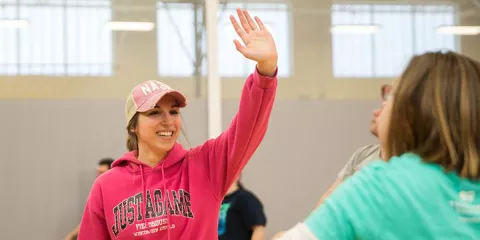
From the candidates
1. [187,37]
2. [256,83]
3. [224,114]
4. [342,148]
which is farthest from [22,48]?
[256,83]

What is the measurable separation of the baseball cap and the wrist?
422mm

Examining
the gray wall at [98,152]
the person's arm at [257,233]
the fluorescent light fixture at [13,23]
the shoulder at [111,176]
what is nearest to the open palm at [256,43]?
the shoulder at [111,176]

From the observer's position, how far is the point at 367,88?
19.1 ft

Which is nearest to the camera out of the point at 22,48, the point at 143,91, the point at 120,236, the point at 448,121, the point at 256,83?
the point at 448,121

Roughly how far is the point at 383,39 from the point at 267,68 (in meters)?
3.87

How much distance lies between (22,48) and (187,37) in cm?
129

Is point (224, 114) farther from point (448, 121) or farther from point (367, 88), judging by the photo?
point (448, 121)

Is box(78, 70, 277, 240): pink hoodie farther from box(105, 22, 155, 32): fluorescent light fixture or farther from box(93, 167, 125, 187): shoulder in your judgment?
box(105, 22, 155, 32): fluorescent light fixture

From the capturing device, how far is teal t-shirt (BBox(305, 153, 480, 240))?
3.94ft

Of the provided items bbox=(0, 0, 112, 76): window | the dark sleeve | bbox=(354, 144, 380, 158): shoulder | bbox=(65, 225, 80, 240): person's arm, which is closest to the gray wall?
bbox=(65, 225, 80, 240): person's arm

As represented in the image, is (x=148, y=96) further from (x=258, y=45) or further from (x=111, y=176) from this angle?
(x=258, y=45)

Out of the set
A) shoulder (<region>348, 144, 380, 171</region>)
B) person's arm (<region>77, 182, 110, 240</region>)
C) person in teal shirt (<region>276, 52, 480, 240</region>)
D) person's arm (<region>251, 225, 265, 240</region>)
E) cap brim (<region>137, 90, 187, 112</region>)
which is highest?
cap brim (<region>137, 90, 187, 112</region>)

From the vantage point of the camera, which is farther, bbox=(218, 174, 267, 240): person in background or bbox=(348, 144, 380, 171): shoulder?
bbox=(218, 174, 267, 240): person in background

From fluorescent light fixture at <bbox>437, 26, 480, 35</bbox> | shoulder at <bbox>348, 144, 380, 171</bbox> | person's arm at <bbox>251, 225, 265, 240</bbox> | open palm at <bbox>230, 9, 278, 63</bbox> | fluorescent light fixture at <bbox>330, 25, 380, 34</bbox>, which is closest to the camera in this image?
open palm at <bbox>230, 9, 278, 63</bbox>
